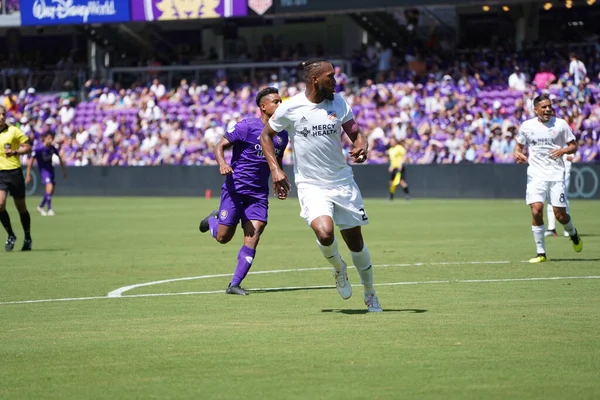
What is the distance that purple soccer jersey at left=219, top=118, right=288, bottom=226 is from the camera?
13.4 m

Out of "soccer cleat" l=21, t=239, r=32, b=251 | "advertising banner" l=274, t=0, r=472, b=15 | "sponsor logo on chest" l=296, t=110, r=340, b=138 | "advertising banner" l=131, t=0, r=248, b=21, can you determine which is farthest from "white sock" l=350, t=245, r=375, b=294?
"advertising banner" l=131, t=0, r=248, b=21

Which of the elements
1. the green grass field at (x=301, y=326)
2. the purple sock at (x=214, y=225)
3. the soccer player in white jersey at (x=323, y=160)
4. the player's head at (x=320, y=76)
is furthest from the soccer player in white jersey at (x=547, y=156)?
the player's head at (x=320, y=76)

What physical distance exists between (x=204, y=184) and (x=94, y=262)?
27033 millimetres

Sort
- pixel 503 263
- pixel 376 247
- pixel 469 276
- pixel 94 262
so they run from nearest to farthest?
pixel 469 276, pixel 503 263, pixel 94 262, pixel 376 247

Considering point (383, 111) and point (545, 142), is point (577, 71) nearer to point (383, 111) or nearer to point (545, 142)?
point (383, 111)

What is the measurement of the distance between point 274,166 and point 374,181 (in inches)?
1221

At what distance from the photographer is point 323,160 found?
35.4ft

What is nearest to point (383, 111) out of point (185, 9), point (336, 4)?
point (336, 4)

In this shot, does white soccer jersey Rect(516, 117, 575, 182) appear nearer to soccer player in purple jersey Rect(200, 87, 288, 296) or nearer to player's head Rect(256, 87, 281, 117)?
soccer player in purple jersey Rect(200, 87, 288, 296)

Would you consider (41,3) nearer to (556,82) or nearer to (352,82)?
(352,82)

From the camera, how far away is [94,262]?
58.9 ft

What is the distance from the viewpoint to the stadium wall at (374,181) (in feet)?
124

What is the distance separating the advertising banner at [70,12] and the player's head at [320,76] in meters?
38.9

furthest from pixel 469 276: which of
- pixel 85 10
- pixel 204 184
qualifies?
pixel 85 10
